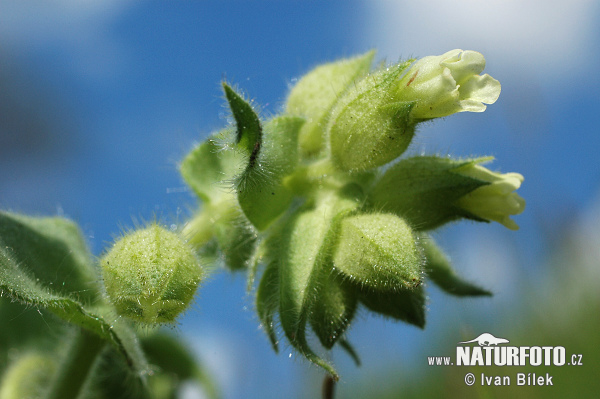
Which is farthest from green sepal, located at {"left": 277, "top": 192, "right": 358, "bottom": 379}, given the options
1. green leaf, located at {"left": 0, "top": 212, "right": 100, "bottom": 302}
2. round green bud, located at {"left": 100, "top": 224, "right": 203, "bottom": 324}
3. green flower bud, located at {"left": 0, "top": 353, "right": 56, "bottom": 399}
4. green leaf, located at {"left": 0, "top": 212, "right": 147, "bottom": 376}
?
green flower bud, located at {"left": 0, "top": 353, "right": 56, "bottom": 399}

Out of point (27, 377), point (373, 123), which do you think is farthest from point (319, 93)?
point (27, 377)

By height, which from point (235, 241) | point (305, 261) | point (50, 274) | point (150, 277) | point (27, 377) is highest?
point (235, 241)

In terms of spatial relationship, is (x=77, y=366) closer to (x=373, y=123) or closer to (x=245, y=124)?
(x=245, y=124)

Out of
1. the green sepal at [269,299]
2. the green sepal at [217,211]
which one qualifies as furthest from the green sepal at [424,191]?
the green sepal at [217,211]

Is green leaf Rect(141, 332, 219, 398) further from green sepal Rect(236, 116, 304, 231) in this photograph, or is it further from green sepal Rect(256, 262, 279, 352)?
green sepal Rect(236, 116, 304, 231)

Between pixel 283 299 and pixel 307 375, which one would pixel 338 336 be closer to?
pixel 283 299

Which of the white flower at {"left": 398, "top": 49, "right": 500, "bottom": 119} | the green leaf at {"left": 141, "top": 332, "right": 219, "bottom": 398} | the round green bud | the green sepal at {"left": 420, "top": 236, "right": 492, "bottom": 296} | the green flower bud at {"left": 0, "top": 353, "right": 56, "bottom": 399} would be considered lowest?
the green flower bud at {"left": 0, "top": 353, "right": 56, "bottom": 399}
